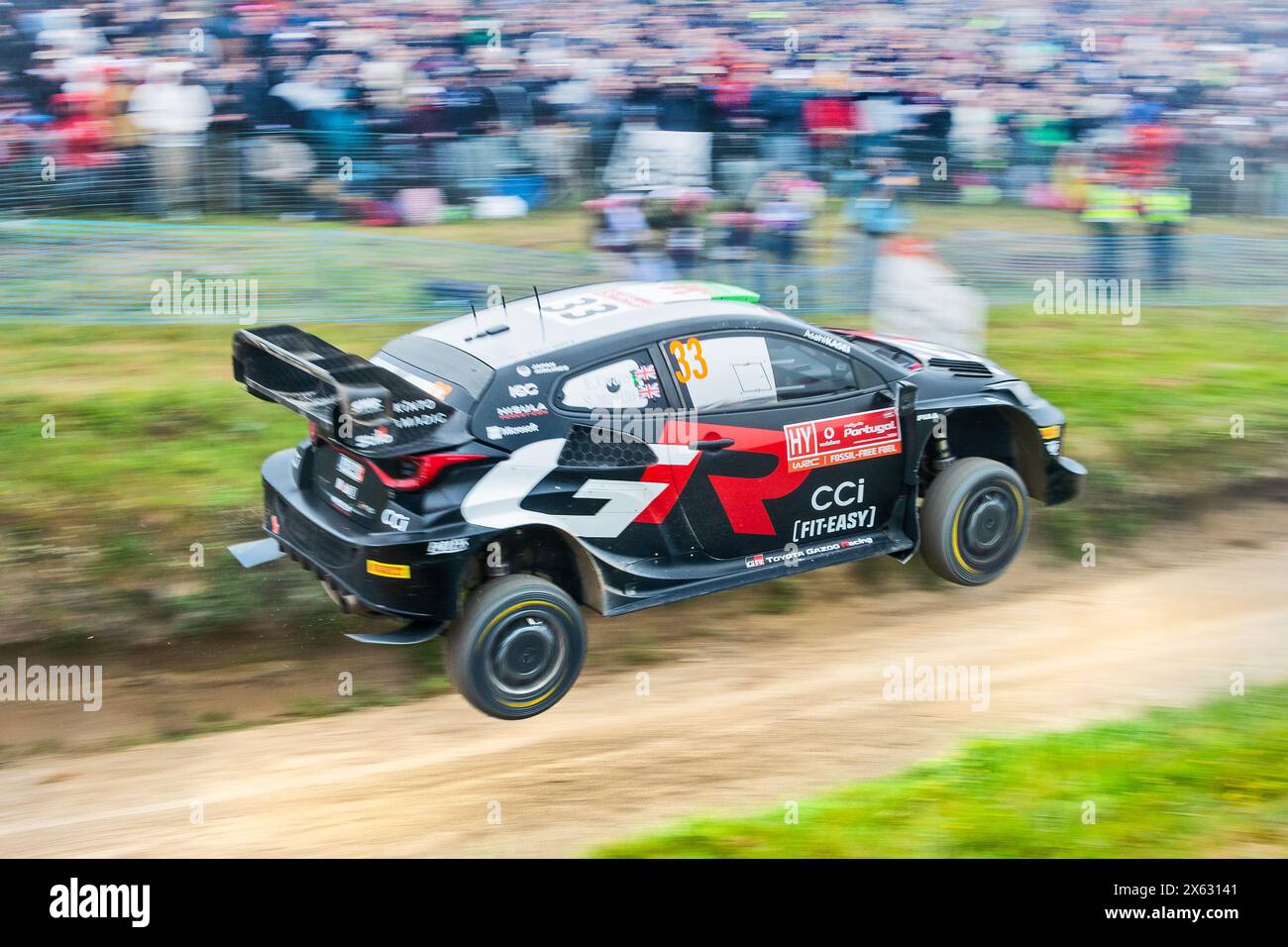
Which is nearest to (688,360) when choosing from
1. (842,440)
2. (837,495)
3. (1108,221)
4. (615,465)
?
(615,465)

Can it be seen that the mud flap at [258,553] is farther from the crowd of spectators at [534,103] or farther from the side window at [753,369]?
the crowd of spectators at [534,103]

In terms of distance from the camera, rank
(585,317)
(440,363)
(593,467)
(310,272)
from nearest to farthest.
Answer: (593,467)
(440,363)
(585,317)
(310,272)

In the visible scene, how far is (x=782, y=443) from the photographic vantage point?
22.0 feet

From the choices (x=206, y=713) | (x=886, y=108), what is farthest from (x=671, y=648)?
(x=886, y=108)

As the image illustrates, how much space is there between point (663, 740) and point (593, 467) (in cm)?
140

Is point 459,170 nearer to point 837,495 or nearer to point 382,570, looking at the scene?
point 837,495

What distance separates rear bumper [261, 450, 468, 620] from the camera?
5.88m

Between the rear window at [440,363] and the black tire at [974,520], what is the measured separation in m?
2.64

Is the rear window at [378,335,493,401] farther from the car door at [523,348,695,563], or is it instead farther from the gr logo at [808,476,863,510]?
the gr logo at [808,476,863,510]

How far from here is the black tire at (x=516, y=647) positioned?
598 cm

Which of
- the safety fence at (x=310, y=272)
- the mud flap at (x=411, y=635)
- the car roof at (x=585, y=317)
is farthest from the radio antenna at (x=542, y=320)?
the safety fence at (x=310, y=272)

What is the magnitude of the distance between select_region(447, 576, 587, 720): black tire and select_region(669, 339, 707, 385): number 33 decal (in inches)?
47.5

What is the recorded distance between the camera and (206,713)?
23.0 ft

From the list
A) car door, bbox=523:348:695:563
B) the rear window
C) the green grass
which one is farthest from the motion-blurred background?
the rear window
